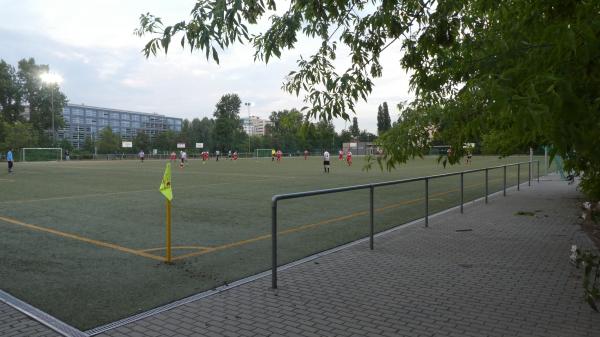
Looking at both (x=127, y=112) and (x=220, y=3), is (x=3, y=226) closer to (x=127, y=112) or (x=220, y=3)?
(x=220, y=3)

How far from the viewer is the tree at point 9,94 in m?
85.4

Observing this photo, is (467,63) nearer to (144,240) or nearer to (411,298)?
(411,298)

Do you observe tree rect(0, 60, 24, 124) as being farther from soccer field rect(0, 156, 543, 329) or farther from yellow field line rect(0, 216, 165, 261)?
yellow field line rect(0, 216, 165, 261)

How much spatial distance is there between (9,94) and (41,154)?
2803cm

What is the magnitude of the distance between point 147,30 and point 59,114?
3925 inches

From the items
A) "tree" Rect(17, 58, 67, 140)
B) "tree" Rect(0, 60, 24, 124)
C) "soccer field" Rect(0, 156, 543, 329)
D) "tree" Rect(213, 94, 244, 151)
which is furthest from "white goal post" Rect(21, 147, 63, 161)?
"soccer field" Rect(0, 156, 543, 329)

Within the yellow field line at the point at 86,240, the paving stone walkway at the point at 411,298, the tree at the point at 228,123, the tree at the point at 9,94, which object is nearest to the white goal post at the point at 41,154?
the tree at the point at 9,94

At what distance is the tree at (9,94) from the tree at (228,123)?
1633 inches

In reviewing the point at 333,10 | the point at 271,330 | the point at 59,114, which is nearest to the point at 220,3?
the point at 333,10

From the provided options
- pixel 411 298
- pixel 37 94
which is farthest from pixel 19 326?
pixel 37 94

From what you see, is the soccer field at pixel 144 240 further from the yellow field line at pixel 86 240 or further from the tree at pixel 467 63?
the tree at pixel 467 63

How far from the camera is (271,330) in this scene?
12.9 ft

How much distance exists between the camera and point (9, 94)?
86875mm

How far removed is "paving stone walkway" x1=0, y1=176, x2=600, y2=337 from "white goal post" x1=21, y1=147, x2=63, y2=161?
229 feet
